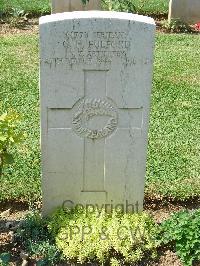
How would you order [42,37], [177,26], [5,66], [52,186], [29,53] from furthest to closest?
[177,26] → [29,53] → [5,66] → [52,186] → [42,37]

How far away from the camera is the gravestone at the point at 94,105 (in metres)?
4.18

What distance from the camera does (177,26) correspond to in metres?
11.5

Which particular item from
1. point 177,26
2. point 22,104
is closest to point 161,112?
point 22,104

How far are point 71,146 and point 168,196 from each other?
4.57 ft

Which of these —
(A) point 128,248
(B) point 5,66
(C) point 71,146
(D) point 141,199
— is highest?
(B) point 5,66

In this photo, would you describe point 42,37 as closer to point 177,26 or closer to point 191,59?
point 191,59

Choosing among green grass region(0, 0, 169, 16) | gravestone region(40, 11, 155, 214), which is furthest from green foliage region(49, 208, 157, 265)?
green grass region(0, 0, 169, 16)

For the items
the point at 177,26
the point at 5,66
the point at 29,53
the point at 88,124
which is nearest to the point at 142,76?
the point at 88,124

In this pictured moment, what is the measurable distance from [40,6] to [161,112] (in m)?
5.95

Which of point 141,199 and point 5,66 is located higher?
point 5,66

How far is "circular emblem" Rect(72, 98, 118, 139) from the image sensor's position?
4.45 meters

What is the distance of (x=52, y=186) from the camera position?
475 cm

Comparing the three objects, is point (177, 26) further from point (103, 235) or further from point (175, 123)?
point (103, 235)

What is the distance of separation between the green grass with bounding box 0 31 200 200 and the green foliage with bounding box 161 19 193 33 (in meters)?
0.48
